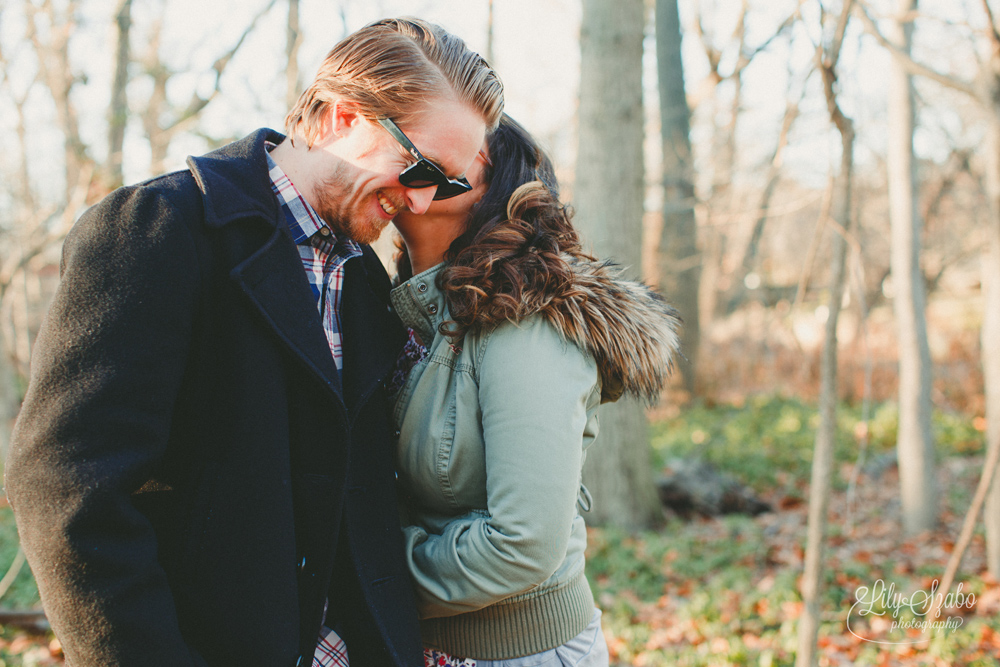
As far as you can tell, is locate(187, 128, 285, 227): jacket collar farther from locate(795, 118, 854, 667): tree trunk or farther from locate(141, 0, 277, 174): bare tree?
locate(141, 0, 277, 174): bare tree

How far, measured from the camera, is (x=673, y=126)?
11.0m

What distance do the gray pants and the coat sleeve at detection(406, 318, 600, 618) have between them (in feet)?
0.68

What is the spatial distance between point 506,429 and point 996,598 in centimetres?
447

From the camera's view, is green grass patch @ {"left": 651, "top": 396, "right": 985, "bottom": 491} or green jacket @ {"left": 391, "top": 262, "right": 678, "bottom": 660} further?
green grass patch @ {"left": 651, "top": 396, "right": 985, "bottom": 491}

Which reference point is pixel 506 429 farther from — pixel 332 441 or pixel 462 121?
pixel 462 121

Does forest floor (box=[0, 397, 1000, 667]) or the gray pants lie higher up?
the gray pants

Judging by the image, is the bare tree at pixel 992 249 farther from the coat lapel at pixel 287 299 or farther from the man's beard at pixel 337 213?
the coat lapel at pixel 287 299

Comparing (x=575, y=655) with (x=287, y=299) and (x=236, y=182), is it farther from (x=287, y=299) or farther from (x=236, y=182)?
(x=236, y=182)

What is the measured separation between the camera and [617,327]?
157 cm

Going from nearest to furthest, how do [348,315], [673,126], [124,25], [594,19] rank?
1. [348,315]
2. [594,19]
3. [124,25]
4. [673,126]

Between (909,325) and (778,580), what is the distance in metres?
2.65

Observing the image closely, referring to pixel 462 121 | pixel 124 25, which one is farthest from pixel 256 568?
pixel 124 25

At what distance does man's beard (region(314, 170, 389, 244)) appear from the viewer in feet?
4.99

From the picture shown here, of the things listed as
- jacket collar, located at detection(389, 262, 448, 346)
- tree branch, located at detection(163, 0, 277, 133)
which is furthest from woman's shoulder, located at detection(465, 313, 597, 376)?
tree branch, located at detection(163, 0, 277, 133)
